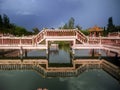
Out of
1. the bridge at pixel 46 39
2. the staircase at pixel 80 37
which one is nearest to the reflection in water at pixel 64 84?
the bridge at pixel 46 39

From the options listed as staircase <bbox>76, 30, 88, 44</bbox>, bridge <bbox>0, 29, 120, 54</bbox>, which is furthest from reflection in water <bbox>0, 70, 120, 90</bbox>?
staircase <bbox>76, 30, 88, 44</bbox>

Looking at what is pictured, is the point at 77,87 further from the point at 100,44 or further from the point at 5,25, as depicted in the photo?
the point at 5,25

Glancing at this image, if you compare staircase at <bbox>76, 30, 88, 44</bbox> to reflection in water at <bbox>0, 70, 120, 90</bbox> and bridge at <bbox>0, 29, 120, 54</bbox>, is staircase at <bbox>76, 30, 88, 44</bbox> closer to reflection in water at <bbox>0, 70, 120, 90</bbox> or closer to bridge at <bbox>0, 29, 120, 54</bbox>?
bridge at <bbox>0, 29, 120, 54</bbox>

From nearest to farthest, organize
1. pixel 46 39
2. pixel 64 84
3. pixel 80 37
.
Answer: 1. pixel 64 84
2. pixel 46 39
3. pixel 80 37

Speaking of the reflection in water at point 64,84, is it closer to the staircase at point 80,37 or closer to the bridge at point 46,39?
the bridge at point 46,39

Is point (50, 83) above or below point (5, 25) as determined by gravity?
below

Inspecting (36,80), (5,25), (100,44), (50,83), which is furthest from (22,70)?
(5,25)

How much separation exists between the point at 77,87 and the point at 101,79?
136 inches

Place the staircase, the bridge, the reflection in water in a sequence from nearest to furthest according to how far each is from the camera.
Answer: the reflection in water < the bridge < the staircase

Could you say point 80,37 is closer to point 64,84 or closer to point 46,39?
point 46,39

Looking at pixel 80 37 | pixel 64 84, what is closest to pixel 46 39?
pixel 80 37

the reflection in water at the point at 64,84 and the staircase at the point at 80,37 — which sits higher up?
the staircase at the point at 80,37

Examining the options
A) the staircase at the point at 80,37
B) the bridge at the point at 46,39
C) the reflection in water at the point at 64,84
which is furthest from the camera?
the staircase at the point at 80,37

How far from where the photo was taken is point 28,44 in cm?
2898
